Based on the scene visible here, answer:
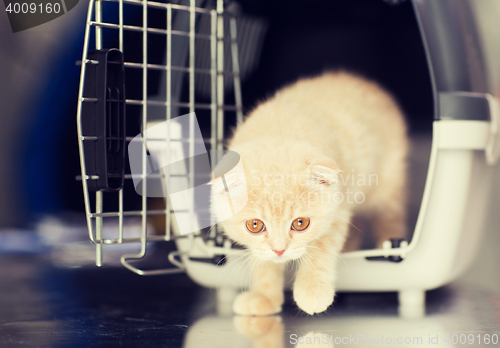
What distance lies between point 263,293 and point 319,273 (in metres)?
0.16

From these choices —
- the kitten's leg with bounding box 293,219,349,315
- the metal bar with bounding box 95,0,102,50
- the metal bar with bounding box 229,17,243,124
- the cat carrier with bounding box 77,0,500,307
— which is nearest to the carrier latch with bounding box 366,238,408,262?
the cat carrier with bounding box 77,0,500,307

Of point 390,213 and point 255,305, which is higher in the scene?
point 390,213

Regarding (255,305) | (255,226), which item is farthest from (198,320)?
(255,226)

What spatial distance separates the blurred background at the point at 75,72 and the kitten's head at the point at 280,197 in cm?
75

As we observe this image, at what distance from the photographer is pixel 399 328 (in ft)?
3.33

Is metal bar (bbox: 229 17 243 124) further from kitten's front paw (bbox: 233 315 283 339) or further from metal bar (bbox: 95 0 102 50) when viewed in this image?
kitten's front paw (bbox: 233 315 283 339)

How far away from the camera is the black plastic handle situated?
106cm

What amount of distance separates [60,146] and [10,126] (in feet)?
0.76

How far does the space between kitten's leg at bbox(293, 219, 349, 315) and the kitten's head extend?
0.16 feet

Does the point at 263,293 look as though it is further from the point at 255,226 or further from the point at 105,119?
the point at 105,119

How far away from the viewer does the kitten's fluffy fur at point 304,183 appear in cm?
109

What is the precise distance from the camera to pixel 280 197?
1091 millimetres

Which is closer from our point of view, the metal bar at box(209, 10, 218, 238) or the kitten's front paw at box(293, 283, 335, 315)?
the kitten's front paw at box(293, 283, 335, 315)

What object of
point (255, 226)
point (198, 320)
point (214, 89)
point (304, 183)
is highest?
point (214, 89)
